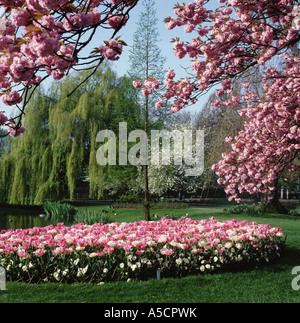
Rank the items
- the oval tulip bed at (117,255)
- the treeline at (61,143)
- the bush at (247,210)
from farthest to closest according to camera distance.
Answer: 1. the treeline at (61,143)
2. the bush at (247,210)
3. the oval tulip bed at (117,255)

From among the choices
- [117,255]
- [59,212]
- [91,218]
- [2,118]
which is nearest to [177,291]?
[117,255]

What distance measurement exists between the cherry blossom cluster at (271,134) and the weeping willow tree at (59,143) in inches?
332

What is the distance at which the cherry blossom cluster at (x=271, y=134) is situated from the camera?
5703mm

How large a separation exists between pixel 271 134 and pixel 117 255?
3.72m

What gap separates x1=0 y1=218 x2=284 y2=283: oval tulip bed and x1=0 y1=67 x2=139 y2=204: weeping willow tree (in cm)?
972

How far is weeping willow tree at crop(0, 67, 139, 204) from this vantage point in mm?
15523

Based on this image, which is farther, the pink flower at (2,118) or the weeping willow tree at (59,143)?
the weeping willow tree at (59,143)

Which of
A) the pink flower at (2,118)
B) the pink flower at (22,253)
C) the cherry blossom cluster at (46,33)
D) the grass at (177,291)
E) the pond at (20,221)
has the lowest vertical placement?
the pond at (20,221)

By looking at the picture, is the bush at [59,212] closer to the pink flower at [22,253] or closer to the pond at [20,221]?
the pond at [20,221]

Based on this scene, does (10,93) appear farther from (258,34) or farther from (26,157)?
(26,157)

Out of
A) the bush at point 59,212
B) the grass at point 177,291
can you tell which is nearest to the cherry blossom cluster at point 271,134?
the grass at point 177,291

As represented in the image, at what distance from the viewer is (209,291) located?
177 inches

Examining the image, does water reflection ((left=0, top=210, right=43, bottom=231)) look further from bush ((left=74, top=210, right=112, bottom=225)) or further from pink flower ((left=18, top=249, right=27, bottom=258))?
pink flower ((left=18, top=249, right=27, bottom=258))
